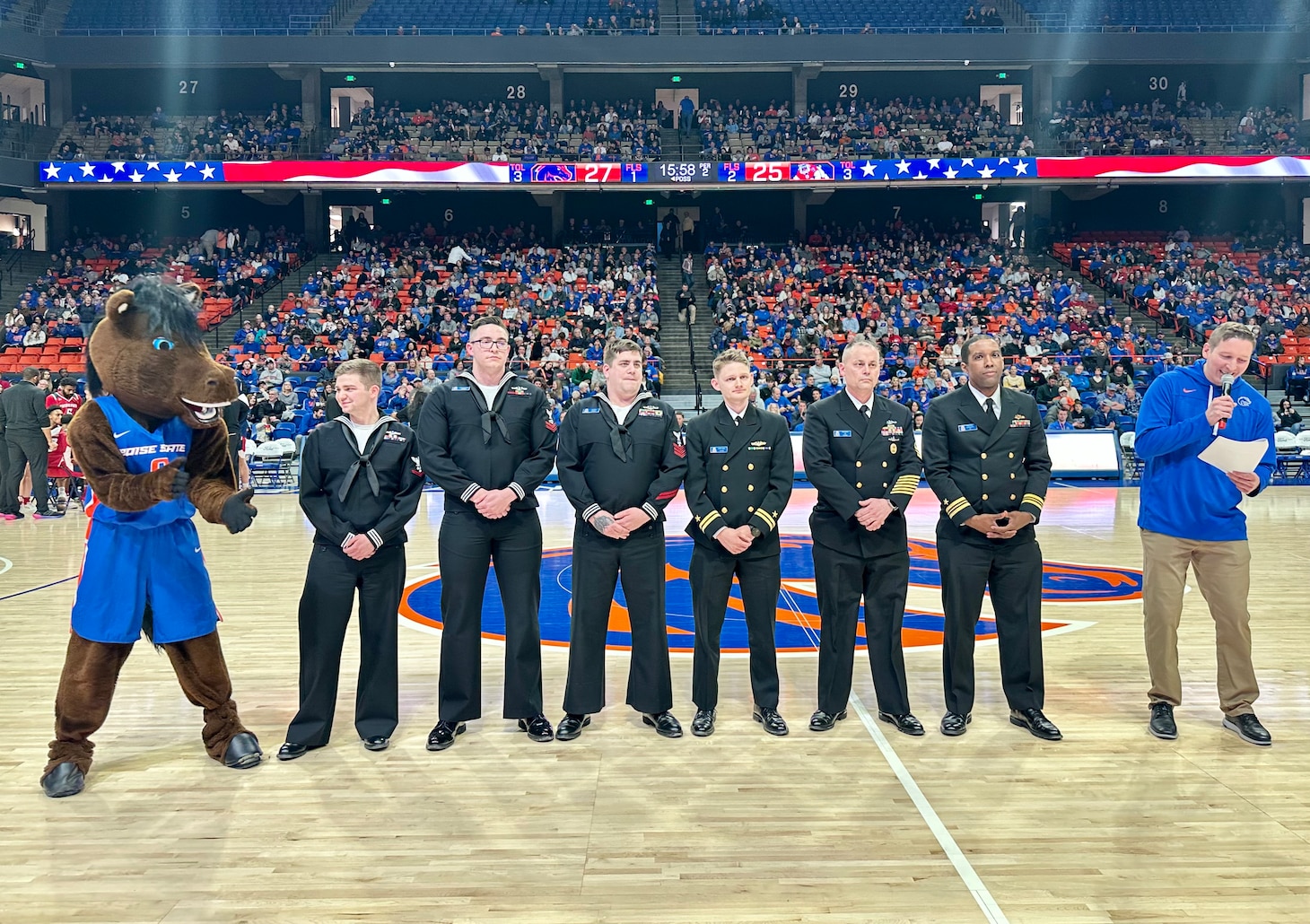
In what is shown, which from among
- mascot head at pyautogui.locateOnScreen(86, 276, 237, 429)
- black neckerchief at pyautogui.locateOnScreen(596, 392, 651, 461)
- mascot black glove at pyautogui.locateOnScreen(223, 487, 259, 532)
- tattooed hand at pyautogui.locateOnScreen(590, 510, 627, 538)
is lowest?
tattooed hand at pyautogui.locateOnScreen(590, 510, 627, 538)

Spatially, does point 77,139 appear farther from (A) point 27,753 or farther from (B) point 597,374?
(A) point 27,753

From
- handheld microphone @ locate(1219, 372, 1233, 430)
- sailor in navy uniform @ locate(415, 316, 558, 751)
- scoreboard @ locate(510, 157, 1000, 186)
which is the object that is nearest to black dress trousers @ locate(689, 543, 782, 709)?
sailor in navy uniform @ locate(415, 316, 558, 751)

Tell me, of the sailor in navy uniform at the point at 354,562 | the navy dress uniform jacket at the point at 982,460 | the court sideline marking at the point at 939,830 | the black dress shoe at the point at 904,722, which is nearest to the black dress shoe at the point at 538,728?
the sailor in navy uniform at the point at 354,562

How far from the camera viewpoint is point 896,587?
5.14m

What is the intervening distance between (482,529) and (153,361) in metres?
1.66

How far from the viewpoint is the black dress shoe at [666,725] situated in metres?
5.04

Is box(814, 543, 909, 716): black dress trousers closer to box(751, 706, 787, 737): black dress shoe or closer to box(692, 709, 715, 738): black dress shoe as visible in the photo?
box(751, 706, 787, 737): black dress shoe

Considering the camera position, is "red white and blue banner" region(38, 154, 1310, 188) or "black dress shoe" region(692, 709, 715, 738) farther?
"red white and blue banner" region(38, 154, 1310, 188)

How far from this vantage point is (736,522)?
17.0 ft

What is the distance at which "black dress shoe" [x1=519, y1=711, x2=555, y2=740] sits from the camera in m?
5.03

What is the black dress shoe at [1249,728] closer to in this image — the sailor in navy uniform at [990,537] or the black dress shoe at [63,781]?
the sailor in navy uniform at [990,537]

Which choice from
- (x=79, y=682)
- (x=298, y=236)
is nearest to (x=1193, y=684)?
(x=79, y=682)

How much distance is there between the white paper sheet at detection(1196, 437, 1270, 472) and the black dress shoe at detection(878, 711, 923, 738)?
195 cm

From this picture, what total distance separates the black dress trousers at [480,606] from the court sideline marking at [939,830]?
1.69 metres
